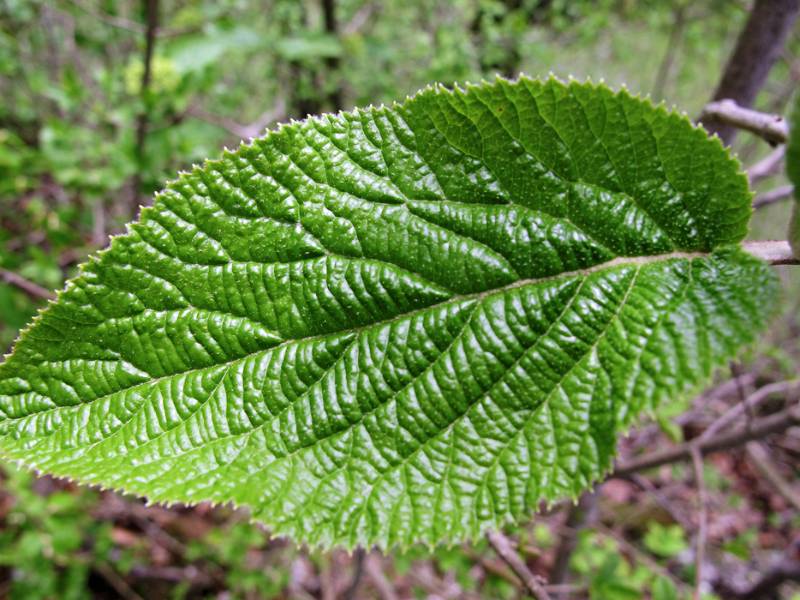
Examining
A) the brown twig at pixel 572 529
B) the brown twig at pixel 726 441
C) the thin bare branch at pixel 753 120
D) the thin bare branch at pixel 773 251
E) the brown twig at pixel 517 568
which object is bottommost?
the brown twig at pixel 572 529

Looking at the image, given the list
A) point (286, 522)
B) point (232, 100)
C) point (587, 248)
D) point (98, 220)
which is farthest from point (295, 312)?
point (232, 100)

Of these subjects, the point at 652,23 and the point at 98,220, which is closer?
the point at 98,220

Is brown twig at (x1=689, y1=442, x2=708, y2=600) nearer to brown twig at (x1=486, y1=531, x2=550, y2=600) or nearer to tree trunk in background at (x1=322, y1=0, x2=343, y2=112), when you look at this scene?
brown twig at (x1=486, y1=531, x2=550, y2=600)

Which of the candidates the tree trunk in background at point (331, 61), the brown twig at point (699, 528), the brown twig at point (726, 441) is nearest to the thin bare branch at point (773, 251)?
the brown twig at point (699, 528)

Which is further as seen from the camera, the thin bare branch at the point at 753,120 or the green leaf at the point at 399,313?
the thin bare branch at the point at 753,120

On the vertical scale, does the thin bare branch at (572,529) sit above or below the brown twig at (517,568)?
below

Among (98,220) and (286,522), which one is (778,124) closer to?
(286,522)

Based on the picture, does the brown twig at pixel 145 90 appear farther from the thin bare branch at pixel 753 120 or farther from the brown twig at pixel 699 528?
the brown twig at pixel 699 528
